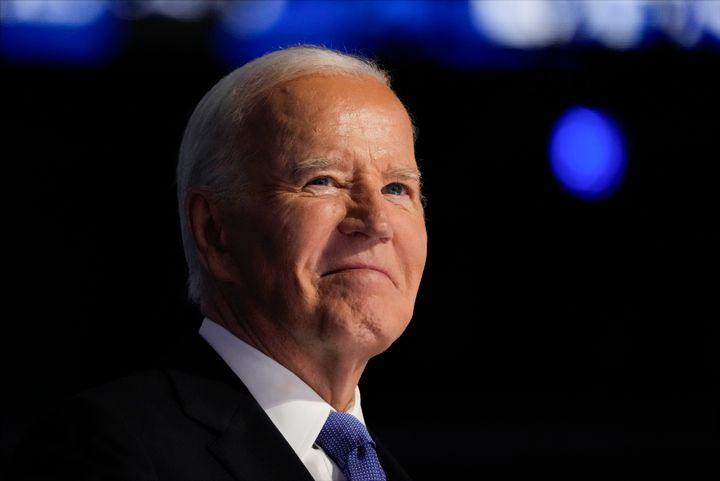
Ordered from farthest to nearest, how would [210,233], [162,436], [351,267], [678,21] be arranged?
[678,21]
[210,233]
[351,267]
[162,436]

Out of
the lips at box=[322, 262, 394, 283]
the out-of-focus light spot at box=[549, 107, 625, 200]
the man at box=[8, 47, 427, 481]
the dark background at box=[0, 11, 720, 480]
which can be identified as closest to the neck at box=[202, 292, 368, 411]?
the man at box=[8, 47, 427, 481]

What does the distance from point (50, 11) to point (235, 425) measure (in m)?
2.80

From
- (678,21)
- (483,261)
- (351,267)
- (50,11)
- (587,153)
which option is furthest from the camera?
(483,261)

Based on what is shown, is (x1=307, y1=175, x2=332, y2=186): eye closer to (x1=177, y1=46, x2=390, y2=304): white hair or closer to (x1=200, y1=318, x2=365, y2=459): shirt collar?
(x1=177, y1=46, x2=390, y2=304): white hair

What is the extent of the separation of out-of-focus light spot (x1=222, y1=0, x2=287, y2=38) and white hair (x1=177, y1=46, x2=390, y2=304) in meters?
2.30

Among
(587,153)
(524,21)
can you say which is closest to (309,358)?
(524,21)

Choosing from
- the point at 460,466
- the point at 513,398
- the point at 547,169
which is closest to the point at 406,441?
the point at 460,466

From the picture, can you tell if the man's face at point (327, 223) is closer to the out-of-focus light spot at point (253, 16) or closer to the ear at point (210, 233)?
the ear at point (210, 233)

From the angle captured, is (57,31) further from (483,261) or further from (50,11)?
(483,261)

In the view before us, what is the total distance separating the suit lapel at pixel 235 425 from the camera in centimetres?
171

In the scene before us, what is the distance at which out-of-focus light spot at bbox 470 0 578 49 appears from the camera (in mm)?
→ 4402

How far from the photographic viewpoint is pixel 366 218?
72.6 inches

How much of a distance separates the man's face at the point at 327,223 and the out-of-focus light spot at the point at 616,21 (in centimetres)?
275

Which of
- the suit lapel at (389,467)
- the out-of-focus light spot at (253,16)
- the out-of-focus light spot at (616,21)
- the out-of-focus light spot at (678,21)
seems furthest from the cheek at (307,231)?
the out-of-focus light spot at (678,21)
